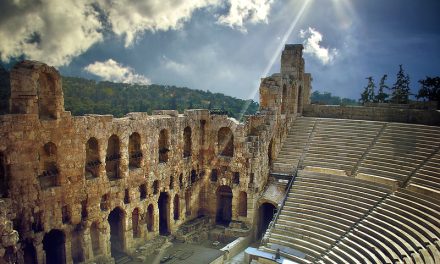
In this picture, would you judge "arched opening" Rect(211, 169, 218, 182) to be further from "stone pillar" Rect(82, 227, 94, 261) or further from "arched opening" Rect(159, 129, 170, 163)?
"stone pillar" Rect(82, 227, 94, 261)

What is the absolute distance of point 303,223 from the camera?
2067 cm

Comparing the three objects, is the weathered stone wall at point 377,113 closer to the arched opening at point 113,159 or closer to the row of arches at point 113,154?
the row of arches at point 113,154

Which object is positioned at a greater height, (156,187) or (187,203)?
(156,187)

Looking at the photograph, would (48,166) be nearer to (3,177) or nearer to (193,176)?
(3,177)

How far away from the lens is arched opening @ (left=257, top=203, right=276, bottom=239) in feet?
83.7

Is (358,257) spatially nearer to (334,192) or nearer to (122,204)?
(334,192)

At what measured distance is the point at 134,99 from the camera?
76750mm

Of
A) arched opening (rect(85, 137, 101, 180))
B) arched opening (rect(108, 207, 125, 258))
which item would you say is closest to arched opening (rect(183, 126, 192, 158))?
arched opening (rect(108, 207, 125, 258))

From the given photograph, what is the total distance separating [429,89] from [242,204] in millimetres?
26489

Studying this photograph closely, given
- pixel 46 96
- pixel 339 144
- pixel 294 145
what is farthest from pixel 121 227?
pixel 339 144

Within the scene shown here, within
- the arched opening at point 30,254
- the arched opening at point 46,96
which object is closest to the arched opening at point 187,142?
the arched opening at point 46,96

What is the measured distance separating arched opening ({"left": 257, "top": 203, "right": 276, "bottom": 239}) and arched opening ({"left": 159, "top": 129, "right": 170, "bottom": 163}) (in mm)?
7925

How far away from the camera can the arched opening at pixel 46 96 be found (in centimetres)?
1795

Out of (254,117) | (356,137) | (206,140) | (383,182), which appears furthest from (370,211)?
(206,140)
